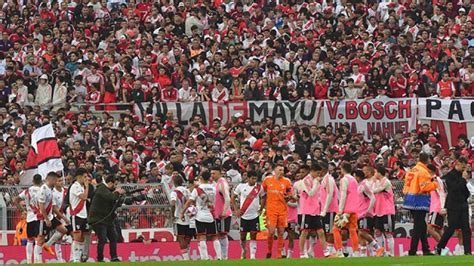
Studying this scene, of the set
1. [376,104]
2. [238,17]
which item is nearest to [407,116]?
[376,104]

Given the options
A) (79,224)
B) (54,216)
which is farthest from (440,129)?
(54,216)

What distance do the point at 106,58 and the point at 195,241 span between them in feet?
35.1

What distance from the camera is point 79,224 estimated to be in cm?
3419

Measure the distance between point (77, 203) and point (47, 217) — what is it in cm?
94

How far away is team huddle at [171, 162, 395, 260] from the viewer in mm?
33031

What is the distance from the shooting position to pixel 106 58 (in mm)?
45531

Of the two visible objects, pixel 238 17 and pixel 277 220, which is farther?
pixel 238 17

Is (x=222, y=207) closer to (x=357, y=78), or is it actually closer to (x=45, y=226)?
(x=45, y=226)

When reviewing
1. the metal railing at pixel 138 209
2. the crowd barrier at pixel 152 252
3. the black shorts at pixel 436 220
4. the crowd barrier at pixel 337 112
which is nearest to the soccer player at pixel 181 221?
the crowd barrier at pixel 152 252

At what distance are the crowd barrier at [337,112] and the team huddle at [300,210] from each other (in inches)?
331

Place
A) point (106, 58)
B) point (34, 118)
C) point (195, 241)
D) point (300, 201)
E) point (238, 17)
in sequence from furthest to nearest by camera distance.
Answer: point (238, 17) < point (106, 58) < point (34, 118) < point (195, 241) < point (300, 201)

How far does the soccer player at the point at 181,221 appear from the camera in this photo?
34781 millimetres

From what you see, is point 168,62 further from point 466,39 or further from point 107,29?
point 466,39

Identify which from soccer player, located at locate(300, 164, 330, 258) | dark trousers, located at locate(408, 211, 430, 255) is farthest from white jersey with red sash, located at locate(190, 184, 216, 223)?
dark trousers, located at locate(408, 211, 430, 255)
